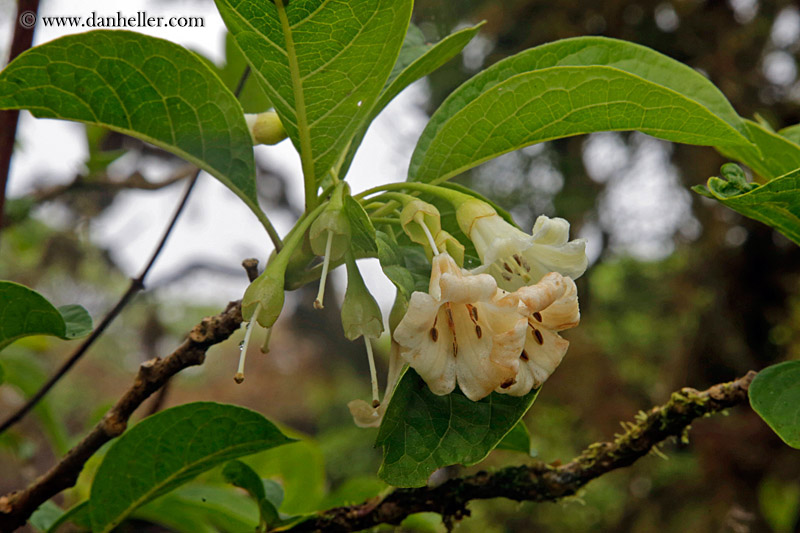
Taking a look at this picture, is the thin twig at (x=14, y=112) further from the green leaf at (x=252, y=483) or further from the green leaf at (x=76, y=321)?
the green leaf at (x=252, y=483)

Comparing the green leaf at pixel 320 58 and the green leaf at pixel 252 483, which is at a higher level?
the green leaf at pixel 320 58

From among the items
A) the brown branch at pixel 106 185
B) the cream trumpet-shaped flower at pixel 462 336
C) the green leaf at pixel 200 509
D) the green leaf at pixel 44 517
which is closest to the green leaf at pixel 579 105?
the cream trumpet-shaped flower at pixel 462 336

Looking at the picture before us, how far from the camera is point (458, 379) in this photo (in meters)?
0.50

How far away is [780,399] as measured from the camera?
0.59m

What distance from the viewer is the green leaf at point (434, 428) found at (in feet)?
1.67

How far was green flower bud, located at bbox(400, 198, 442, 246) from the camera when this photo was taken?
54 cm

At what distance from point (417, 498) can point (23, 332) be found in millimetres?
410

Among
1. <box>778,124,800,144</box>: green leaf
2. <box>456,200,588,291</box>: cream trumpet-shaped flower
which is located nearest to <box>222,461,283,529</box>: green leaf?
<box>456,200,588,291</box>: cream trumpet-shaped flower

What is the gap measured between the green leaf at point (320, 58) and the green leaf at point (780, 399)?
1.38ft

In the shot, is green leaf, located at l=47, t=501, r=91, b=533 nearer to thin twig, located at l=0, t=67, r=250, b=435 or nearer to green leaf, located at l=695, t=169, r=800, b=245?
thin twig, located at l=0, t=67, r=250, b=435

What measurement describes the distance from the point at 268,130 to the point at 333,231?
0.23m

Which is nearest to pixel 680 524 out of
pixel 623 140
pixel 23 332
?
pixel 623 140

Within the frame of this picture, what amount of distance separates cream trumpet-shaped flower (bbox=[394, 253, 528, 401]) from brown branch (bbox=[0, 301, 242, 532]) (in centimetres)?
17

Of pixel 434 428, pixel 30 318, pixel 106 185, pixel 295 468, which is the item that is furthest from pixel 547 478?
pixel 106 185
